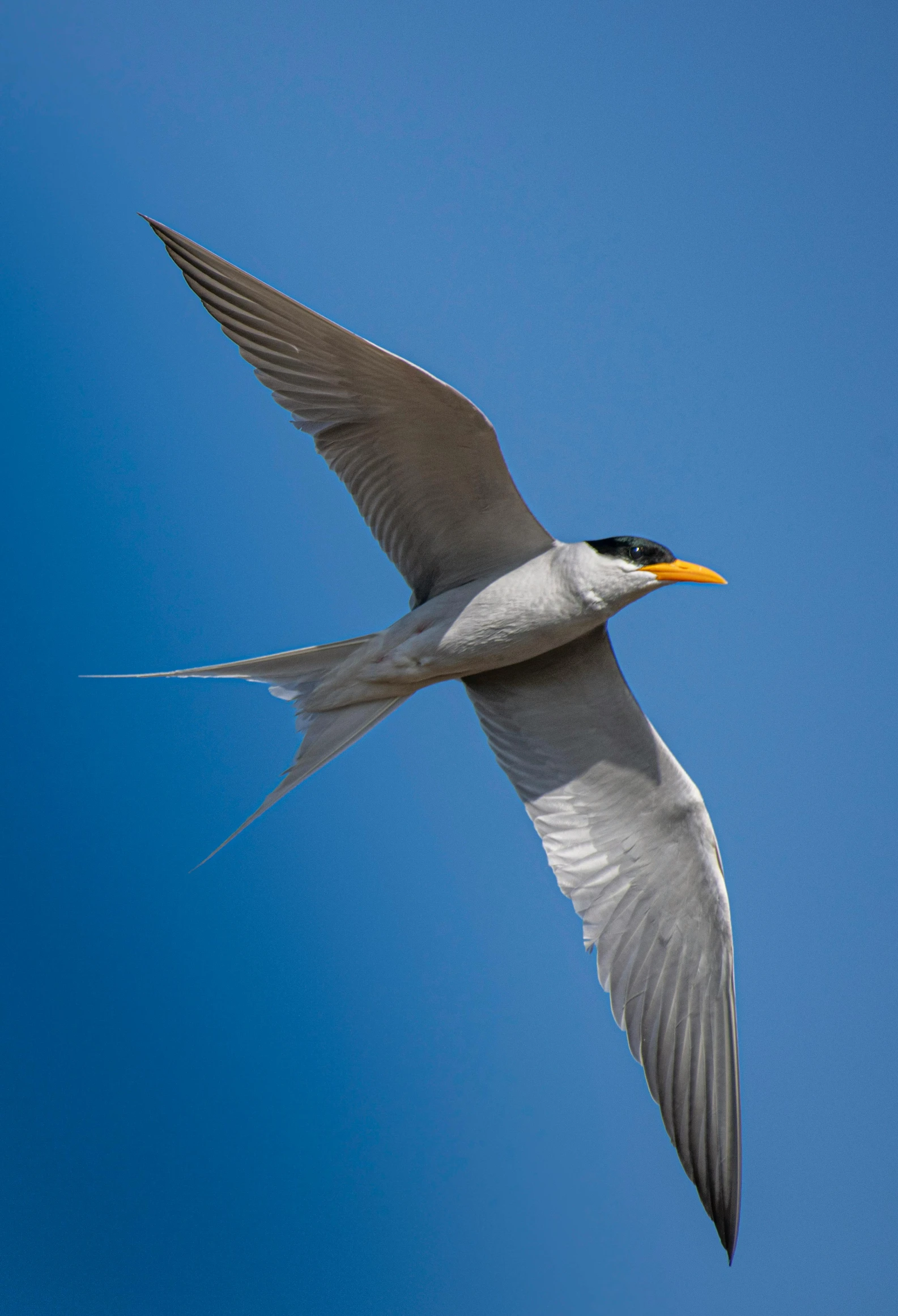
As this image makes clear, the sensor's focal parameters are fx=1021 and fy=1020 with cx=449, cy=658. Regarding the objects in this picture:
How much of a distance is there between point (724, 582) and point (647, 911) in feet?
3.36

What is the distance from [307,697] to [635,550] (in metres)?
0.97

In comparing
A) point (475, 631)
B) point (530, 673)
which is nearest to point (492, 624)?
point (475, 631)

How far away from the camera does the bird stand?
259cm

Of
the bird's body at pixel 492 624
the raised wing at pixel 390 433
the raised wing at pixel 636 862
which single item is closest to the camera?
the raised wing at pixel 390 433

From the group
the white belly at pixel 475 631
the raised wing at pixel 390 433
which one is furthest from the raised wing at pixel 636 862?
the raised wing at pixel 390 433

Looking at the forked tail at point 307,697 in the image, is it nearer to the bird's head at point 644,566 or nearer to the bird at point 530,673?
the bird at point 530,673

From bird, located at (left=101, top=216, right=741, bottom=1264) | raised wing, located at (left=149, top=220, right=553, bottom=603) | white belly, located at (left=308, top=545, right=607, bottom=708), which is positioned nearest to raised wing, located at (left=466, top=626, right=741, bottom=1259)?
bird, located at (left=101, top=216, right=741, bottom=1264)

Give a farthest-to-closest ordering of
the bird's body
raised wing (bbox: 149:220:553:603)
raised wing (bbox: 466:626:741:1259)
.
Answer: raised wing (bbox: 466:626:741:1259) < the bird's body < raised wing (bbox: 149:220:553:603)

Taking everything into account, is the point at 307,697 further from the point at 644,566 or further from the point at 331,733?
the point at 644,566

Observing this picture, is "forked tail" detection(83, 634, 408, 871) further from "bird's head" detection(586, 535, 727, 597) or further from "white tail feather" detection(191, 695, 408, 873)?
"bird's head" detection(586, 535, 727, 597)

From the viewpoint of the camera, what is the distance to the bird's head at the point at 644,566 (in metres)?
2.66

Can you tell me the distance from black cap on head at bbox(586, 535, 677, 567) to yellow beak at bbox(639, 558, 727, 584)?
1 centimetres

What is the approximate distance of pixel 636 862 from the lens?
3.06 m

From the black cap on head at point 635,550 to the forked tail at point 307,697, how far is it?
2.26ft
